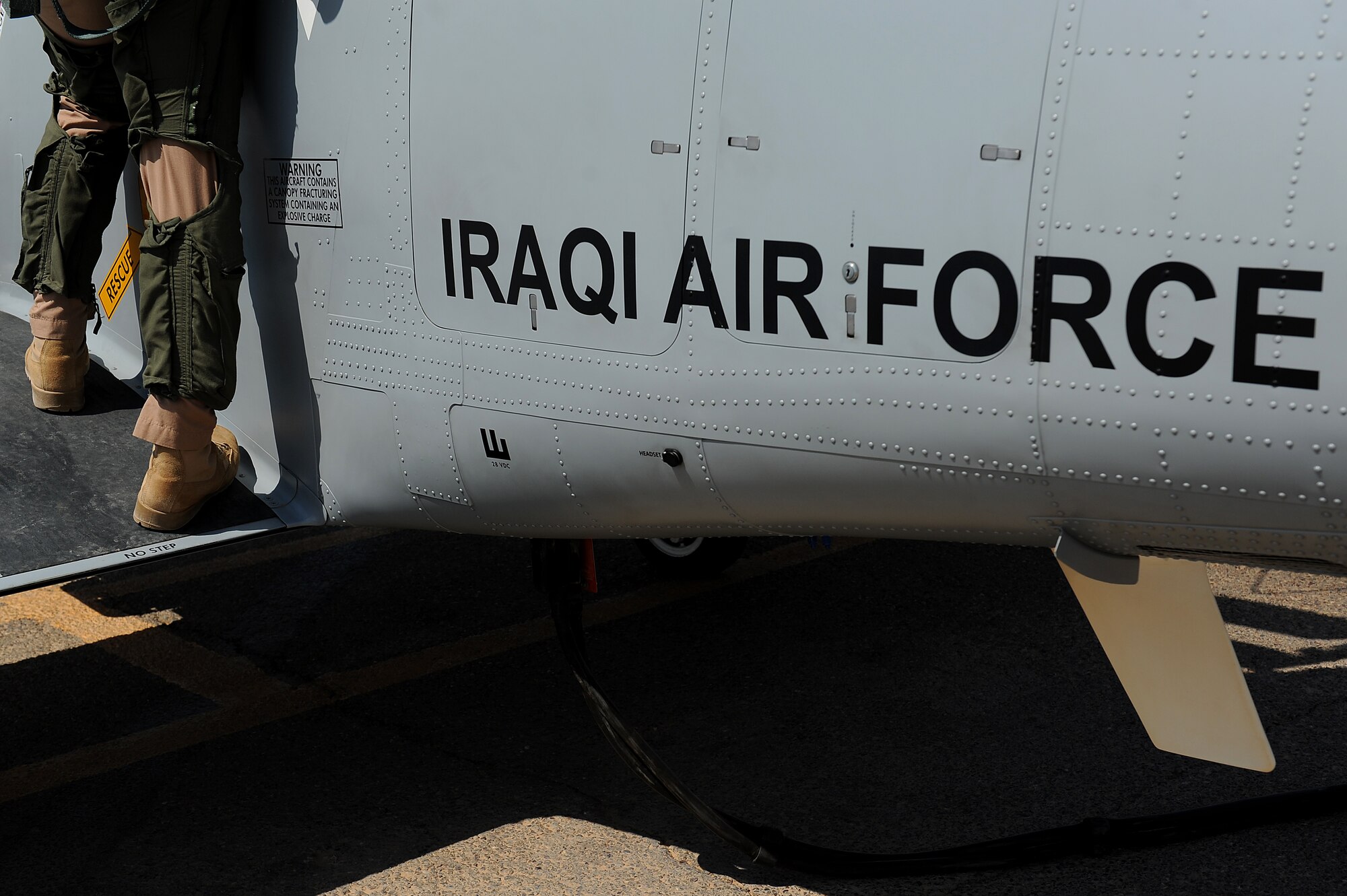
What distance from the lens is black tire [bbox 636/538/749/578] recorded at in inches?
237

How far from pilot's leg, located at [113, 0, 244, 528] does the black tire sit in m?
2.64

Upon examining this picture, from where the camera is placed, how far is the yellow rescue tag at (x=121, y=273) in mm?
4406

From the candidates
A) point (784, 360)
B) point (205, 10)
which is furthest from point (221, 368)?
point (784, 360)

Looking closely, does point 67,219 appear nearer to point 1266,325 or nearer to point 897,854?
point 897,854

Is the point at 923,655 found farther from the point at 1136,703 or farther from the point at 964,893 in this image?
the point at 1136,703

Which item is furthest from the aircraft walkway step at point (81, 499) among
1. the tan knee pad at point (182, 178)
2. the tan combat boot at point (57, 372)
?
the tan knee pad at point (182, 178)

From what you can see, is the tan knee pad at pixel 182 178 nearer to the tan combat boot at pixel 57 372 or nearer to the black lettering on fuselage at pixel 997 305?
the tan combat boot at pixel 57 372

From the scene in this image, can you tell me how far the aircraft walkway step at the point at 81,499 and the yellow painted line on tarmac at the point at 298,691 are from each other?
1098 mm

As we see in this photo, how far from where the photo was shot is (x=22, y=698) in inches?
197

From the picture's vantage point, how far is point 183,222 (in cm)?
373

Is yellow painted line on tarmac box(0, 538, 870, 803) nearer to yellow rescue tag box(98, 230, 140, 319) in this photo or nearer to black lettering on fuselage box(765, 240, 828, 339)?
yellow rescue tag box(98, 230, 140, 319)

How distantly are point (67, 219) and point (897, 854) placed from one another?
10.8ft

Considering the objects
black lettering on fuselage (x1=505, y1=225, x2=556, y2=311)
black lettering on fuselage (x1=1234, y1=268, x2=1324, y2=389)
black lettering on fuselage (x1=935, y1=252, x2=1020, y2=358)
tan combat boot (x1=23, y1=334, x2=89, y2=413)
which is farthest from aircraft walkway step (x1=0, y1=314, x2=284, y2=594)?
black lettering on fuselage (x1=1234, y1=268, x2=1324, y2=389)

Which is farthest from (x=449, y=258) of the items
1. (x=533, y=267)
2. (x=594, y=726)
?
(x=594, y=726)
